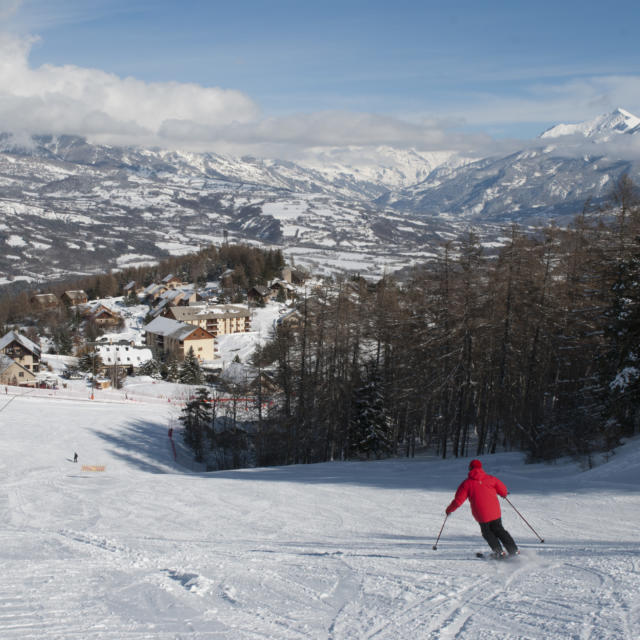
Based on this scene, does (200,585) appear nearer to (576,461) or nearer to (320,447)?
→ (576,461)

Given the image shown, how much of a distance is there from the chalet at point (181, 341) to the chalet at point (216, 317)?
331 centimetres

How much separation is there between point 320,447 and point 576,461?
17319 millimetres

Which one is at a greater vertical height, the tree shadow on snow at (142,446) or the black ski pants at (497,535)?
the black ski pants at (497,535)

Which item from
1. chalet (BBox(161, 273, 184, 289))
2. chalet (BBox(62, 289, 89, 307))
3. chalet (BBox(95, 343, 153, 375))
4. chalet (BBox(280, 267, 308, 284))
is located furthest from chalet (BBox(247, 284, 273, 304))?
chalet (BBox(62, 289, 89, 307))

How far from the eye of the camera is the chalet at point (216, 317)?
291 ft

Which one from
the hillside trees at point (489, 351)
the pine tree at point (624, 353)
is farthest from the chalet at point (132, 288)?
the pine tree at point (624, 353)

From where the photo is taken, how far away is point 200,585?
6.93 meters

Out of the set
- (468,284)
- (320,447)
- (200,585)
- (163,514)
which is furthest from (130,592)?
(320,447)

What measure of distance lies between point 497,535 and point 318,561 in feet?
7.90

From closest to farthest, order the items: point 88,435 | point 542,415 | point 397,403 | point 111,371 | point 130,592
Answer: point 130,592, point 542,415, point 397,403, point 88,435, point 111,371

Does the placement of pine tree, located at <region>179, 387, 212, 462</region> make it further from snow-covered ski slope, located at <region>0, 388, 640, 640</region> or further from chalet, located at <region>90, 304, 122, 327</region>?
chalet, located at <region>90, 304, 122, 327</region>

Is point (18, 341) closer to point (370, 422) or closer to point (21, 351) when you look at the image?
point (21, 351)

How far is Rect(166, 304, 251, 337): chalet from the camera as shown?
8875 cm

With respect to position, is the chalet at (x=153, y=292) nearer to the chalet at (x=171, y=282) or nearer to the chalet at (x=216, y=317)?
the chalet at (x=171, y=282)
